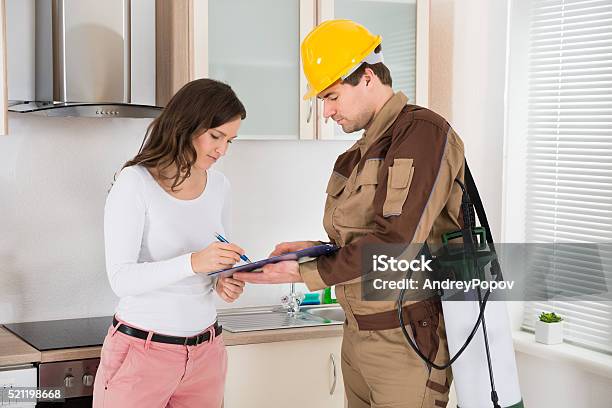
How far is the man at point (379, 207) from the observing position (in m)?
1.95

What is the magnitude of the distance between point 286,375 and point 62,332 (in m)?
0.79

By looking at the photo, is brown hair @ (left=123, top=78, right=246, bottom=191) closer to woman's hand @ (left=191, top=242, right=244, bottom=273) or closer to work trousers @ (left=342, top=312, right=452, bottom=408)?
woman's hand @ (left=191, top=242, right=244, bottom=273)

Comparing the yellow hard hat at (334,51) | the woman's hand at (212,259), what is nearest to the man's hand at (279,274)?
the woman's hand at (212,259)

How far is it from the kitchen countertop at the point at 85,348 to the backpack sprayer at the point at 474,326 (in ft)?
2.68

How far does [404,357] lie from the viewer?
203 cm

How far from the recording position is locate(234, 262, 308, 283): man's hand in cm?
211

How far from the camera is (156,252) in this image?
218cm

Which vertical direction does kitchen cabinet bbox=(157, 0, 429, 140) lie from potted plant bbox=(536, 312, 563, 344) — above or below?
above

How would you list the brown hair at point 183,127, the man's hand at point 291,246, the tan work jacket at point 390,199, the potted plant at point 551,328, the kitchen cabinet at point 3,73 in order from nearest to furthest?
the tan work jacket at point 390,199
the brown hair at point 183,127
the man's hand at point 291,246
the kitchen cabinet at point 3,73
the potted plant at point 551,328

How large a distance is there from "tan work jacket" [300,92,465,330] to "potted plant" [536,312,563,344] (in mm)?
1336

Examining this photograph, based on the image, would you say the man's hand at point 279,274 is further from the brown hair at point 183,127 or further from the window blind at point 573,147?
the window blind at point 573,147

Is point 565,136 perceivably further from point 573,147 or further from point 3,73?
point 3,73

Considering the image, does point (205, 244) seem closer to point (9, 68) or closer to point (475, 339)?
point (475, 339)

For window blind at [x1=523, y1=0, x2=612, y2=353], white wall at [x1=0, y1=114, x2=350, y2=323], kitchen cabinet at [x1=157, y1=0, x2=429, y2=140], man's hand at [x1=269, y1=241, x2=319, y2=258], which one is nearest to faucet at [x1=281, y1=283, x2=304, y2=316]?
white wall at [x1=0, y1=114, x2=350, y2=323]
